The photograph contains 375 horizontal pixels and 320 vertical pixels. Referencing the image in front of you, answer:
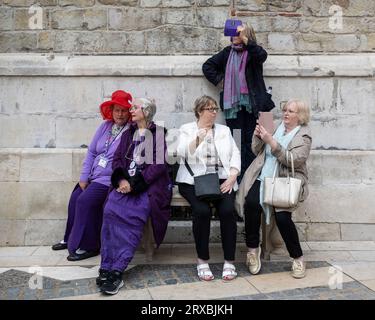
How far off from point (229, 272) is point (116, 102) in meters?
1.93

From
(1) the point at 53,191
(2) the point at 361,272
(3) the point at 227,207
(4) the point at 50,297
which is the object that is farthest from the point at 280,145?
(1) the point at 53,191

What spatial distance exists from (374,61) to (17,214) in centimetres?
421

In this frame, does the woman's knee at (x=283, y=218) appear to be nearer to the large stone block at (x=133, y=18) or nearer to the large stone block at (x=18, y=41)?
the large stone block at (x=133, y=18)

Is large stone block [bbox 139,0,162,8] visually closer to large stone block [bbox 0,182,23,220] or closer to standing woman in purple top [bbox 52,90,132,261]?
standing woman in purple top [bbox 52,90,132,261]

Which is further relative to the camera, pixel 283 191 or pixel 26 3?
pixel 26 3

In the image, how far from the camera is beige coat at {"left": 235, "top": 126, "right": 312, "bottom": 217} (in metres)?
3.85

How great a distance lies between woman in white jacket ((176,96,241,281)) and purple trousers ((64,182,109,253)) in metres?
0.82

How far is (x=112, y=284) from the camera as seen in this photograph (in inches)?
136

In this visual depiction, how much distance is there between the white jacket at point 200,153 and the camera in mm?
4055

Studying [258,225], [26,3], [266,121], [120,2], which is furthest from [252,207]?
[26,3]

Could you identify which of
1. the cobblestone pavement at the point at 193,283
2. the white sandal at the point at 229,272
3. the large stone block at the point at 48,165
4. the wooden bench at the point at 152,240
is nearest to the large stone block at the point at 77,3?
the large stone block at the point at 48,165

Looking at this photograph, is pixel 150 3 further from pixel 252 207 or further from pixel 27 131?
pixel 252 207

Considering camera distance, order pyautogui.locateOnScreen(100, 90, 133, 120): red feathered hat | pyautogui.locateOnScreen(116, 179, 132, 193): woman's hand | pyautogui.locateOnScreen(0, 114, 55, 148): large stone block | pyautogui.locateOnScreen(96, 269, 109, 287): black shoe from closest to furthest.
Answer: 1. pyautogui.locateOnScreen(96, 269, 109, 287): black shoe
2. pyautogui.locateOnScreen(116, 179, 132, 193): woman's hand
3. pyautogui.locateOnScreen(100, 90, 133, 120): red feathered hat
4. pyautogui.locateOnScreen(0, 114, 55, 148): large stone block

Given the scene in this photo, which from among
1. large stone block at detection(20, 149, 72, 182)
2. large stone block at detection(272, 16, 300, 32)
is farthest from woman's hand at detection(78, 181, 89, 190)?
large stone block at detection(272, 16, 300, 32)
